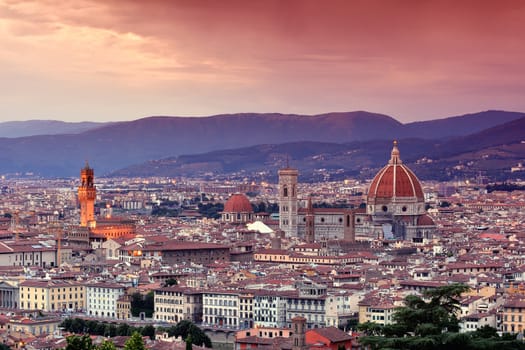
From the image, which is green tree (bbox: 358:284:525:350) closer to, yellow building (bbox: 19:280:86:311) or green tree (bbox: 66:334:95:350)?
green tree (bbox: 66:334:95:350)

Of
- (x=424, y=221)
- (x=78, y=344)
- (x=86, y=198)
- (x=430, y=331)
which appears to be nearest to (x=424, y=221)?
(x=424, y=221)

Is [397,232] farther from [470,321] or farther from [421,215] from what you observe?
[470,321]

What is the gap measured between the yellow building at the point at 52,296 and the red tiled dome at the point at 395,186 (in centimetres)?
4242

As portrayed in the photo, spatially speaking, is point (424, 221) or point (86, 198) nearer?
point (86, 198)

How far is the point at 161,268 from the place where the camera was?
72375mm

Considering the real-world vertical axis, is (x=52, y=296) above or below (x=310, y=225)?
below

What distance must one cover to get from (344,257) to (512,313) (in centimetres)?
2715

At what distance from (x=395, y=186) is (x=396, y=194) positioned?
81cm

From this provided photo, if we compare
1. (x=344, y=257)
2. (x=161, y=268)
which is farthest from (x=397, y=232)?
(x=161, y=268)

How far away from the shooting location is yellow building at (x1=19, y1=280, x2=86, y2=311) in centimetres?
6378

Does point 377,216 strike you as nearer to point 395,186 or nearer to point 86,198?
point 395,186

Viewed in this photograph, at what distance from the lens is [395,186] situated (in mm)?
104750

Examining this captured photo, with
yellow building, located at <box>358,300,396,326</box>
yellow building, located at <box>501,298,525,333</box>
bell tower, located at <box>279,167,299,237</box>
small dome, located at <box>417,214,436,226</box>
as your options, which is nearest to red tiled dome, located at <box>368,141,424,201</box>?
small dome, located at <box>417,214,436,226</box>

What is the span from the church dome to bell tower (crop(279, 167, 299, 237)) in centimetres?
503
